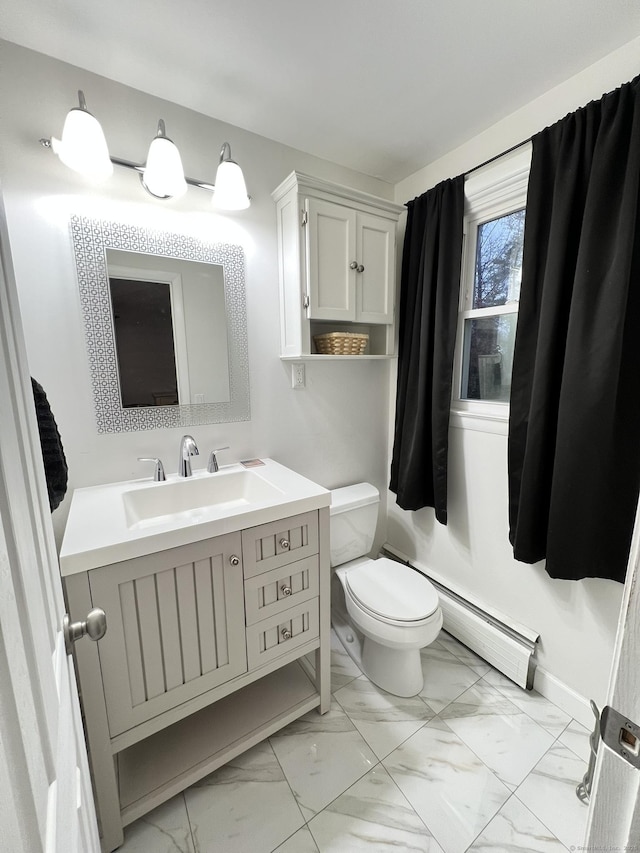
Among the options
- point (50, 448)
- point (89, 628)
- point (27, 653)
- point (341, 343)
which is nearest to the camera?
point (27, 653)

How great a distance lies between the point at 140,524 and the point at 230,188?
1344 mm

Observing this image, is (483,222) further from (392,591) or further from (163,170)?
(392,591)

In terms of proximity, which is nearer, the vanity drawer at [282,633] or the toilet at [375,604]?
the vanity drawer at [282,633]

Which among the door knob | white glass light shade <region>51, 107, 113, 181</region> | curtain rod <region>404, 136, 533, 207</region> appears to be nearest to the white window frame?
curtain rod <region>404, 136, 533, 207</region>

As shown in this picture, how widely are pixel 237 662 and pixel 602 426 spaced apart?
1.44 metres

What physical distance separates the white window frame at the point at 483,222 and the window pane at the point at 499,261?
26 mm

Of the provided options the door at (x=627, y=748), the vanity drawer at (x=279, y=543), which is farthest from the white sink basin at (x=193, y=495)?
the door at (x=627, y=748)

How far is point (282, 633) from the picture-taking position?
1266 millimetres

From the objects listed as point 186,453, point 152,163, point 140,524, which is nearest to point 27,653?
point 140,524

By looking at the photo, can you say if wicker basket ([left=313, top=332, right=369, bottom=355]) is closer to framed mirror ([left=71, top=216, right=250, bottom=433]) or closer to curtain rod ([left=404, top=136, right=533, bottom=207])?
framed mirror ([left=71, top=216, right=250, bottom=433])

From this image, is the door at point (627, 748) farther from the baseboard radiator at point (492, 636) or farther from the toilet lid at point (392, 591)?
the baseboard radiator at point (492, 636)

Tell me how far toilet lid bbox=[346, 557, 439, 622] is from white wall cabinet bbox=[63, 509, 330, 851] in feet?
0.79

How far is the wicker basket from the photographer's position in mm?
1643

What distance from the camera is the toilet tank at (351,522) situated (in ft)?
5.72
